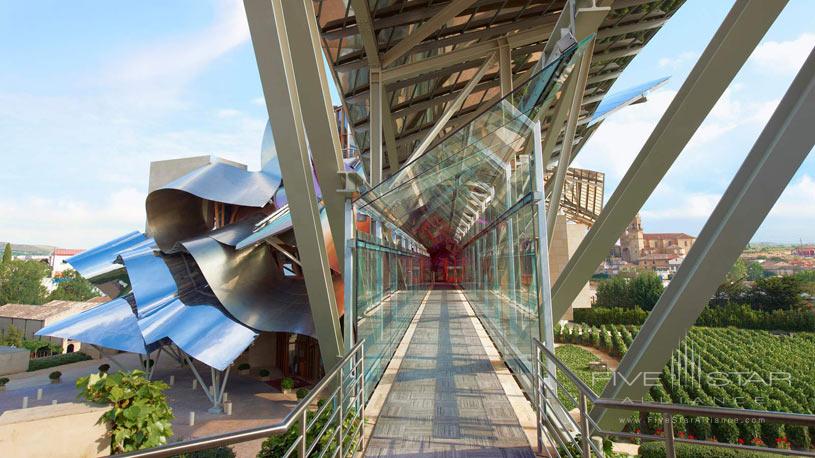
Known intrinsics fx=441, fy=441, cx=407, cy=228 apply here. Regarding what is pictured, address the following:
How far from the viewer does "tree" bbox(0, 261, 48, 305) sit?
2313 inches

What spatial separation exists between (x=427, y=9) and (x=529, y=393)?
30.0 ft

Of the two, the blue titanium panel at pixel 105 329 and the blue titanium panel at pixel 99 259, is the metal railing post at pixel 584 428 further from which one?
the blue titanium panel at pixel 99 259

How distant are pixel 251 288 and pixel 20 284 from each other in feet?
198

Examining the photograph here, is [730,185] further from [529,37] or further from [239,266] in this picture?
[239,266]

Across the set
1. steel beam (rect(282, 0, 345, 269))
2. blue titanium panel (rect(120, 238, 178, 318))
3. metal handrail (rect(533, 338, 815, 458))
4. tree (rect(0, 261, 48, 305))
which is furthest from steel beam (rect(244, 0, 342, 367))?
tree (rect(0, 261, 48, 305))

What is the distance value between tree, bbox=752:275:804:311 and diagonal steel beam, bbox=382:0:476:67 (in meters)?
41.1

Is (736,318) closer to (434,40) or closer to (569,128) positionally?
(569,128)

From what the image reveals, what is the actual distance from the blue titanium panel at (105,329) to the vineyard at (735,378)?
17.6 meters

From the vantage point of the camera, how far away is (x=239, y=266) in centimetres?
1986

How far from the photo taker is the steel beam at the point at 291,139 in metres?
4.51

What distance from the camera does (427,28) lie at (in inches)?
404

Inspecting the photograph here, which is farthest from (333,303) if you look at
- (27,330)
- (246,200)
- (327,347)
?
(27,330)

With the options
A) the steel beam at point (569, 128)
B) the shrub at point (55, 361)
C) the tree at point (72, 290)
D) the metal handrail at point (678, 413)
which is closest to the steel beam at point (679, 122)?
the steel beam at point (569, 128)

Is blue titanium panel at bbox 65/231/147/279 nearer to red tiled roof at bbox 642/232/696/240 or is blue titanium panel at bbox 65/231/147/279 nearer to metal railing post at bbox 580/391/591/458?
metal railing post at bbox 580/391/591/458
